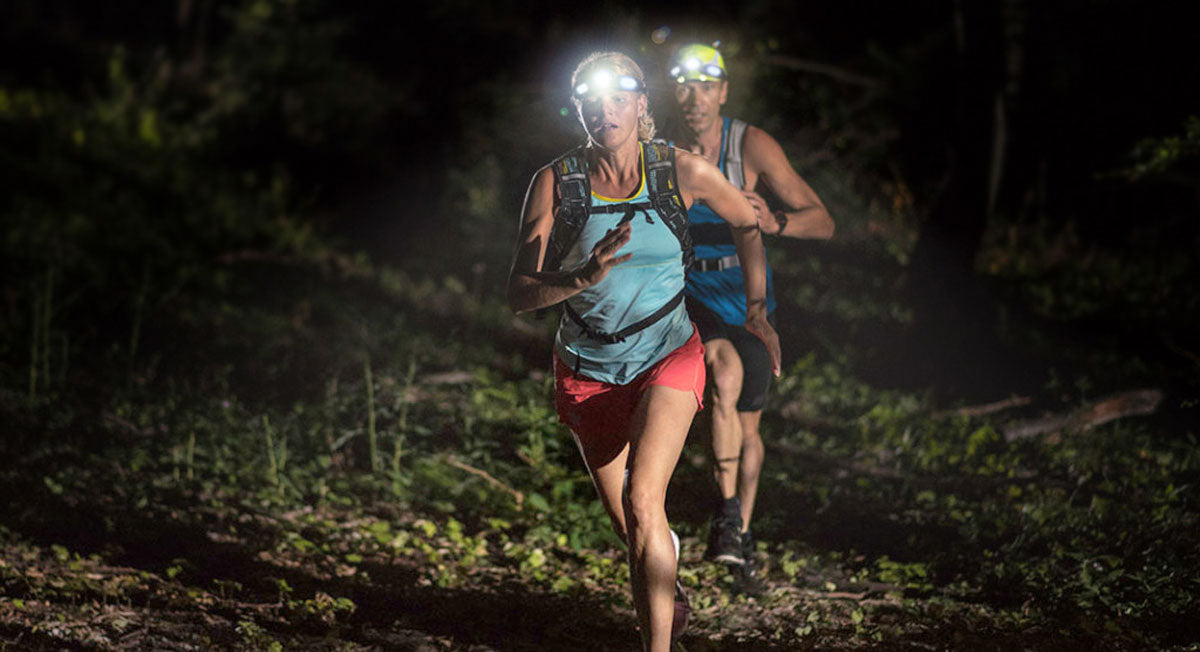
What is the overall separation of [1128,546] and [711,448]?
2.13m

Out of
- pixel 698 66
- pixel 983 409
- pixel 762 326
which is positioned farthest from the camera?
pixel 983 409

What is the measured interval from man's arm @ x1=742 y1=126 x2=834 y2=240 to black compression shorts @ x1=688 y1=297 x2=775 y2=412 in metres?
0.42

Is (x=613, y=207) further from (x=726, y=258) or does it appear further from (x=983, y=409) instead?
(x=983, y=409)

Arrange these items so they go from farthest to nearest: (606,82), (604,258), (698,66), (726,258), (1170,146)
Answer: (1170,146) → (726,258) → (698,66) → (606,82) → (604,258)

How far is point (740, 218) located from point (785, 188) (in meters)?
0.95

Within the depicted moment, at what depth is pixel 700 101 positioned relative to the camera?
4691mm

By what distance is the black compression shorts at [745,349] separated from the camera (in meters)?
4.75

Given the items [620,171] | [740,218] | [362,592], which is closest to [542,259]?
[620,171]

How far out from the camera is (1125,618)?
14.8 feet

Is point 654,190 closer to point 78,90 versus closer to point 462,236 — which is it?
point 462,236

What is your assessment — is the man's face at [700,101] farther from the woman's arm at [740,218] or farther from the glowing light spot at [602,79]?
the glowing light spot at [602,79]

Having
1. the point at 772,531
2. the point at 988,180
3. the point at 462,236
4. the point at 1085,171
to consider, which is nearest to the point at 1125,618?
the point at 772,531

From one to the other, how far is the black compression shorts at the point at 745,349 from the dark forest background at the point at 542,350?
2.89 ft

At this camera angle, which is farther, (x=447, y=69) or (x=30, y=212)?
(x=447, y=69)
